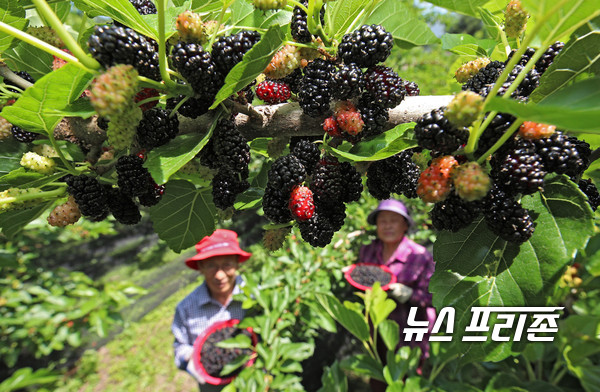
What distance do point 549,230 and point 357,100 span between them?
365 mm

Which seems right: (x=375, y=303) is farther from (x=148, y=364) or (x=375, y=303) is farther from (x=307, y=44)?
(x=148, y=364)

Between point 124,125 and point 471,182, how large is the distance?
0.46 meters

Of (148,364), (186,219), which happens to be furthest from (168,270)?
(186,219)

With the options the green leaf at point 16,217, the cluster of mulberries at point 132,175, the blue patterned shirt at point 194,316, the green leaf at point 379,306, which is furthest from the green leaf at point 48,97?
the blue patterned shirt at point 194,316

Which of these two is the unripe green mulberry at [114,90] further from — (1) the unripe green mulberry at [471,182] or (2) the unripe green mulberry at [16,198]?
(1) the unripe green mulberry at [471,182]

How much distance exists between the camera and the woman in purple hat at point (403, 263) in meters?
2.95

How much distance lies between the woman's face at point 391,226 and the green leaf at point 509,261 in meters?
2.56

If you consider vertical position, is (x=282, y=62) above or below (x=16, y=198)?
above

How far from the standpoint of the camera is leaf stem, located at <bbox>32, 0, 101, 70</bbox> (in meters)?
0.39

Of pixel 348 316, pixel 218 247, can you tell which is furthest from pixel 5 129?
pixel 218 247

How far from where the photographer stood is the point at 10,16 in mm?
583

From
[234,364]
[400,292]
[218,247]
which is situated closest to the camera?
[234,364]

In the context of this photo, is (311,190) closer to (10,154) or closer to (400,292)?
(10,154)

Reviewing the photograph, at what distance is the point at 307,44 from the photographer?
1.94ft
